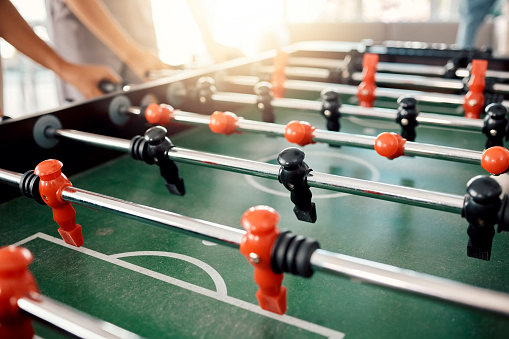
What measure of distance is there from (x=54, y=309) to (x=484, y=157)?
1.00 m

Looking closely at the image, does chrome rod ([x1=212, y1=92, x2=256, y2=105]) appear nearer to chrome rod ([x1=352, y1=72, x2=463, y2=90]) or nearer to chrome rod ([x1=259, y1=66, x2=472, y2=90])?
chrome rod ([x1=259, y1=66, x2=472, y2=90])

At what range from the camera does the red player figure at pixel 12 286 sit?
27.1 inches

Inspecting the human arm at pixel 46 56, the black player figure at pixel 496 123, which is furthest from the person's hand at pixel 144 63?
the black player figure at pixel 496 123

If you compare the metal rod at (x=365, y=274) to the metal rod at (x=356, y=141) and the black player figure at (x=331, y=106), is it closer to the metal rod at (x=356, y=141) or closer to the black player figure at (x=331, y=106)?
the metal rod at (x=356, y=141)

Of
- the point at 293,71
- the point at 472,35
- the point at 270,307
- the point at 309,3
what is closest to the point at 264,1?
the point at 309,3

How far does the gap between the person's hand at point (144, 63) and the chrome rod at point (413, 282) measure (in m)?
2.04

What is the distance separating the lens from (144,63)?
100 inches

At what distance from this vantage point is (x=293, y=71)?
269cm

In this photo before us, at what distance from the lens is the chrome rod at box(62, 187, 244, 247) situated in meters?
0.82

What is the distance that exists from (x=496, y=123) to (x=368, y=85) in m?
0.77

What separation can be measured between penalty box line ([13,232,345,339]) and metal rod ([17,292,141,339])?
1.06 ft

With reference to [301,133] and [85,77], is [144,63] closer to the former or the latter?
[85,77]

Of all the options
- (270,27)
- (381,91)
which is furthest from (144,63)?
(270,27)

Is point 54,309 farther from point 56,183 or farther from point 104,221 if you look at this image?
point 104,221
